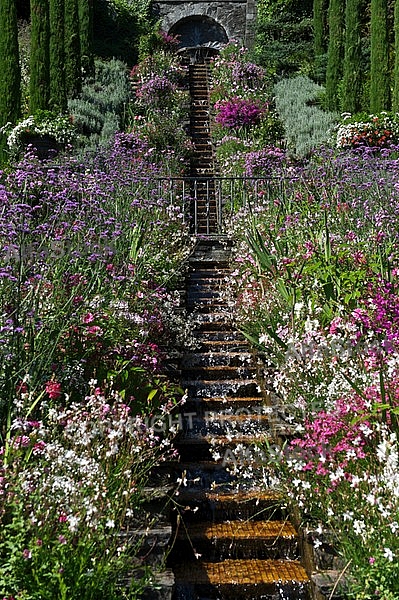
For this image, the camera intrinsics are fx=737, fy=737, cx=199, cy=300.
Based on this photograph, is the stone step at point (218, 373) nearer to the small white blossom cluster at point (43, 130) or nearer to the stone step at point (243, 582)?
the stone step at point (243, 582)

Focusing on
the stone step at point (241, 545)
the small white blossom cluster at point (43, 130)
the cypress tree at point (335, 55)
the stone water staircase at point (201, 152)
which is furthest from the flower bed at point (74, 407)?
the cypress tree at point (335, 55)

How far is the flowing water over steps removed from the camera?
3762 mm

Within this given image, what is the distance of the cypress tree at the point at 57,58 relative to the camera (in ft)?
47.1

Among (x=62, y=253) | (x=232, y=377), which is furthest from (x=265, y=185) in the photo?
(x=62, y=253)

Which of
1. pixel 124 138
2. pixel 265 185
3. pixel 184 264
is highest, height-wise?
pixel 124 138

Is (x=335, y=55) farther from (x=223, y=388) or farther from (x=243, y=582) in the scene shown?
(x=243, y=582)

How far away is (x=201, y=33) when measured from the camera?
23.1 metres

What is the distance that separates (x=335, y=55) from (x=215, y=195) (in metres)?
6.65

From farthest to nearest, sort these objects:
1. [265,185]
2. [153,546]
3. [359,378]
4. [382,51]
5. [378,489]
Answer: [382,51] → [265,185] → [359,378] → [153,546] → [378,489]

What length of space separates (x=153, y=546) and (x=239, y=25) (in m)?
21.6

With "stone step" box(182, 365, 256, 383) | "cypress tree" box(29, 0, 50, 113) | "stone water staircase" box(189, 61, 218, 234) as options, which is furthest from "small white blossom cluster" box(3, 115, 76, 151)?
→ "stone step" box(182, 365, 256, 383)

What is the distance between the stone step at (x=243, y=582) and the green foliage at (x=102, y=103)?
11.0m

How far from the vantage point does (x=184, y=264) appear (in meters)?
8.06

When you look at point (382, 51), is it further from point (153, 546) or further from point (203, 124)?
point (153, 546)
